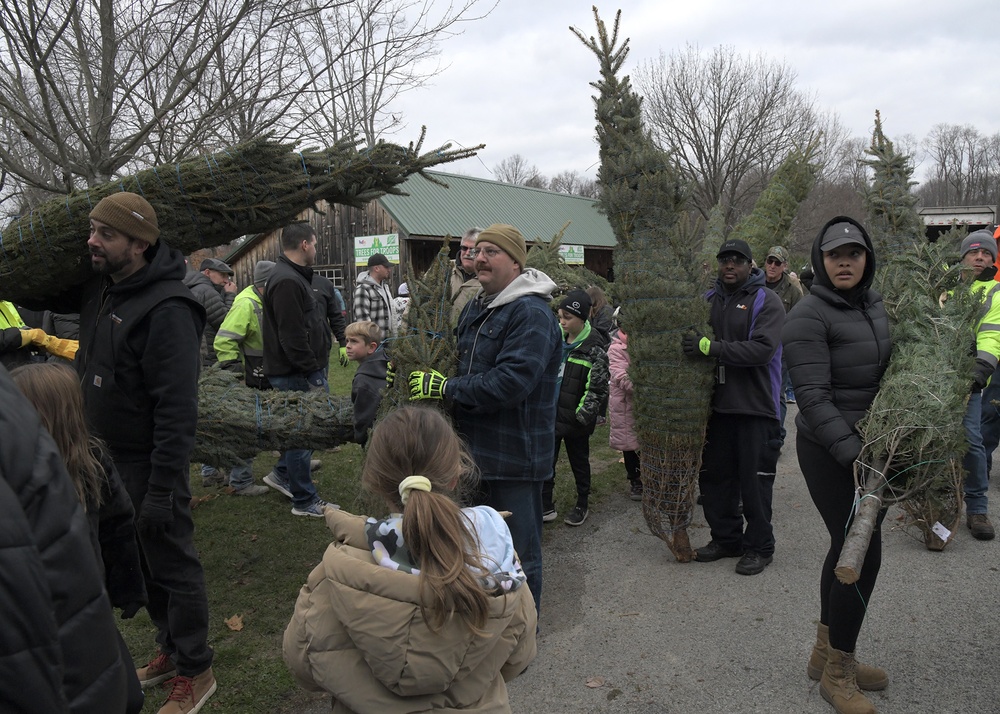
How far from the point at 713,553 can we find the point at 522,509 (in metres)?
2.00

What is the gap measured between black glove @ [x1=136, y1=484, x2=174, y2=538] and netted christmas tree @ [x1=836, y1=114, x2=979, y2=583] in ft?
8.72

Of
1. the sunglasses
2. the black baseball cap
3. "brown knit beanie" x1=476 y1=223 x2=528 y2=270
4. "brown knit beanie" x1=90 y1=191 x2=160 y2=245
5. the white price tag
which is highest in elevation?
"brown knit beanie" x1=90 y1=191 x2=160 y2=245

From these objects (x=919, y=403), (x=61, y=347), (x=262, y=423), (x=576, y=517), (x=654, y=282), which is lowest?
(x=576, y=517)

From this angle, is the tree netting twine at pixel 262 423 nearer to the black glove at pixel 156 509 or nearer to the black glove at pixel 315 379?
the black glove at pixel 156 509

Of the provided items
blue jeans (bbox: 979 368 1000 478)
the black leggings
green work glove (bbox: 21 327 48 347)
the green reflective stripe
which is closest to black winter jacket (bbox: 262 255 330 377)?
the green reflective stripe

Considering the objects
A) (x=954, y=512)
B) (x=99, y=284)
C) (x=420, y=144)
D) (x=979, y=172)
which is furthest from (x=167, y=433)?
(x=979, y=172)

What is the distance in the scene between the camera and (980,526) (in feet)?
16.3

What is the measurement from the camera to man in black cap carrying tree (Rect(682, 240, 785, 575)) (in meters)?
4.47

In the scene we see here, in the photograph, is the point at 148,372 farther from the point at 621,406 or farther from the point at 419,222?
the point at 419,222

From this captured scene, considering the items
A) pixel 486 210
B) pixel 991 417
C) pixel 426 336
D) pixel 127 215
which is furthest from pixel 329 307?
pixel 486 210

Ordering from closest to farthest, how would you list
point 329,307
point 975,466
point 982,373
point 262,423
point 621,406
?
point 262,423 < point 982,373 < point 975,466 < point 621,406 < point 329,307

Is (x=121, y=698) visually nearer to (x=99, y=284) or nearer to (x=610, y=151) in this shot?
(x=99, y=284)

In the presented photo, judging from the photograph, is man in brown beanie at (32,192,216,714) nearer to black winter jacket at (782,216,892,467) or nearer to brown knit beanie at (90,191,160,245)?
brown knit beanie at (90,191,160,245)

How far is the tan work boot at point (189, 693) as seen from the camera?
311cm
